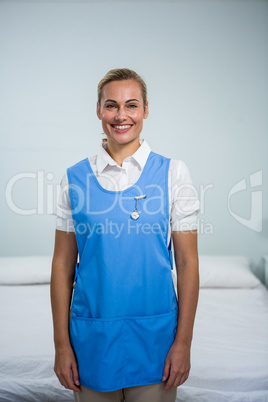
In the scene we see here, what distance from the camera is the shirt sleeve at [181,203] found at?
0.96 m

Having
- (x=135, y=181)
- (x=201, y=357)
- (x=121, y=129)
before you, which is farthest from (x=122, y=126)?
(x=201, y=357)

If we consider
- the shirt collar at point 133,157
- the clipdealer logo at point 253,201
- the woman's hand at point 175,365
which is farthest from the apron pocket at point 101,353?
the clipdealer logo at point 253,201

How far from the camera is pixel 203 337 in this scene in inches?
68.4

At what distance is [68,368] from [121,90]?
74cm

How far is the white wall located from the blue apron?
6.32ft

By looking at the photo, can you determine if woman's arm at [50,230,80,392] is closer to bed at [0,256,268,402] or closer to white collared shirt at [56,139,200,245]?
white collared shirt at [56,139,200,245]

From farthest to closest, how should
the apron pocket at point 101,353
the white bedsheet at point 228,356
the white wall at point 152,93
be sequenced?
the white wall at point 152,93, the white bedsheet at point 228,356, the apron pocket at point 101,353

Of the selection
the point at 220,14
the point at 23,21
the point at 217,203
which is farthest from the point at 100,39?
the point at 217,203

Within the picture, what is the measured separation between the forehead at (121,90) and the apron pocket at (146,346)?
0.58m

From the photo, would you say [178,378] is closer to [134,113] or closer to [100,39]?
[134,113]

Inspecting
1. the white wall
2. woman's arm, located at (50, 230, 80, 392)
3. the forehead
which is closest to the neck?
the forehead

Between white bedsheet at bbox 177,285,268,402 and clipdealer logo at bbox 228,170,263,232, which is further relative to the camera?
clipdealer logo at bbox 228,170,263,232

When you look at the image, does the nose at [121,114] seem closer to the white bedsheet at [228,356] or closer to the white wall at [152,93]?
the white bedsheet at [228,356]

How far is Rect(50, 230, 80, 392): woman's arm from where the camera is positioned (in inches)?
38.0
